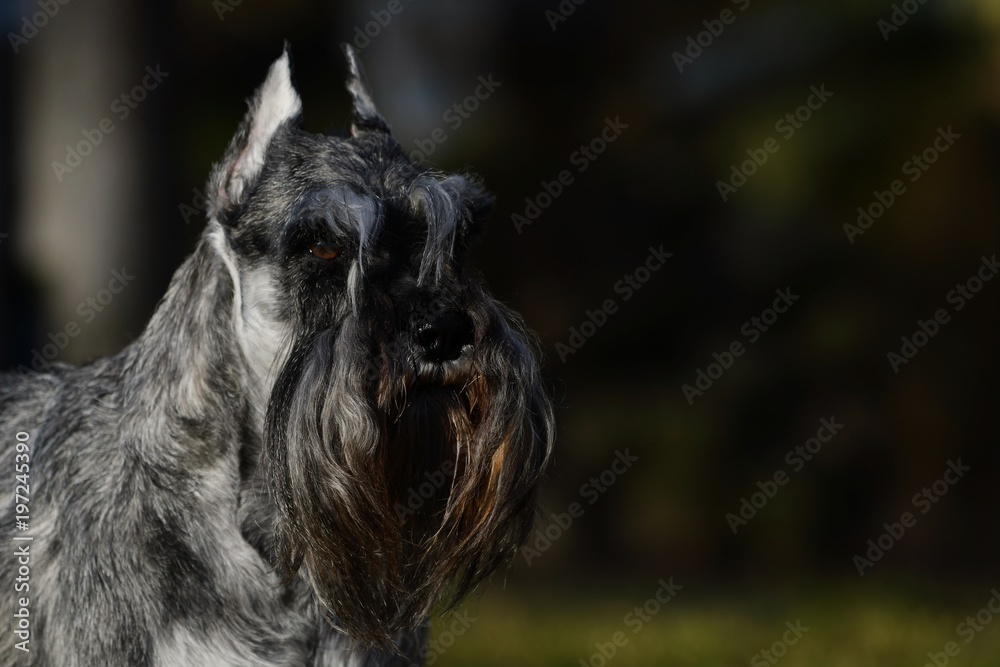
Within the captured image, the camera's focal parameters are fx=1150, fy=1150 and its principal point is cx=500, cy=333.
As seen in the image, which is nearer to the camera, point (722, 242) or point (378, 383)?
point (378, 383)

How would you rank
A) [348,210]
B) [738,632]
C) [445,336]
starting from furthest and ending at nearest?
[738,632] < [348,210] < [445,336]

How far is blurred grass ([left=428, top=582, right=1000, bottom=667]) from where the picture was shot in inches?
272

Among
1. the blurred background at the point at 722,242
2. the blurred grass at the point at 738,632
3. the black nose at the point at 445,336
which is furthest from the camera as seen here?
the blurred background at the point at 722,242

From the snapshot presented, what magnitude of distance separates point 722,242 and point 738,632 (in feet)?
20.4

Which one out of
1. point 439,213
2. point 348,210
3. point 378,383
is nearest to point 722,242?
point 439,213

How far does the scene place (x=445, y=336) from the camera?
3402 millimetres

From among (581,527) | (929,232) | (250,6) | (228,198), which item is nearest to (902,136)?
(929,232)

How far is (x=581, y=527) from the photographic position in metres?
13.3

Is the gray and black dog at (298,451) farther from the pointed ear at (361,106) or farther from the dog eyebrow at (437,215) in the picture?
the pointed ear at (361,106)

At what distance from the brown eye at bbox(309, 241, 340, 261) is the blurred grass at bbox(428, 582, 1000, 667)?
3.03m

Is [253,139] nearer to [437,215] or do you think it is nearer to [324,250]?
[324,250]

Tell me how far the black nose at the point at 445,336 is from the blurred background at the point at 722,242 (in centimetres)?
738

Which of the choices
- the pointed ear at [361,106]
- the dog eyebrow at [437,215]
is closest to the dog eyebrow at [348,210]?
the dog eyebrow at [437,215]

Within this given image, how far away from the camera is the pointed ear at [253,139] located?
3.97 metres
